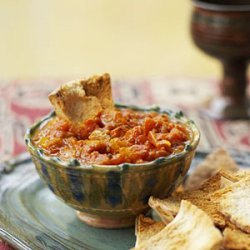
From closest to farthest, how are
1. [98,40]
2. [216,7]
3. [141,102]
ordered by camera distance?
[216,7], [141,102], [98,40]

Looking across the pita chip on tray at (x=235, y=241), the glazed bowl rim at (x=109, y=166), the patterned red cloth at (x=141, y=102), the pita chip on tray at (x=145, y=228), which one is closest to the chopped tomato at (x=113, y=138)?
the glazed bowl rim at (x=109, y=166)

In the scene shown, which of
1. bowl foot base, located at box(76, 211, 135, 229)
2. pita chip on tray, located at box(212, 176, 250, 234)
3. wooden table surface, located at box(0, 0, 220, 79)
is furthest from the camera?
wooden table surface, located at box(0, 0, 220, 79)

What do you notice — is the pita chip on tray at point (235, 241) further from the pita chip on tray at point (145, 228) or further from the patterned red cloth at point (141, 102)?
the patterned red cloth at point (141, 102)

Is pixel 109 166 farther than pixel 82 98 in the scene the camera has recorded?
No

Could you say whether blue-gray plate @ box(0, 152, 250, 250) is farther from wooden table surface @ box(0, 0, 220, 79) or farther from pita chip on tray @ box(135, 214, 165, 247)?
wooden table surface @ box(0, 0, 220, 79)

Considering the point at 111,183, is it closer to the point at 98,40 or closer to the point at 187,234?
the point at 187,234

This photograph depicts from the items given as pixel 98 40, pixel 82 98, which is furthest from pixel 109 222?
pixel 98 40

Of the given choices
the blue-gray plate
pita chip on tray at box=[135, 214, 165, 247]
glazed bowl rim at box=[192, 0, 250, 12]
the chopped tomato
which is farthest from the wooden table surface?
pita chip on tray at box=[135, 214, 165, 247]
